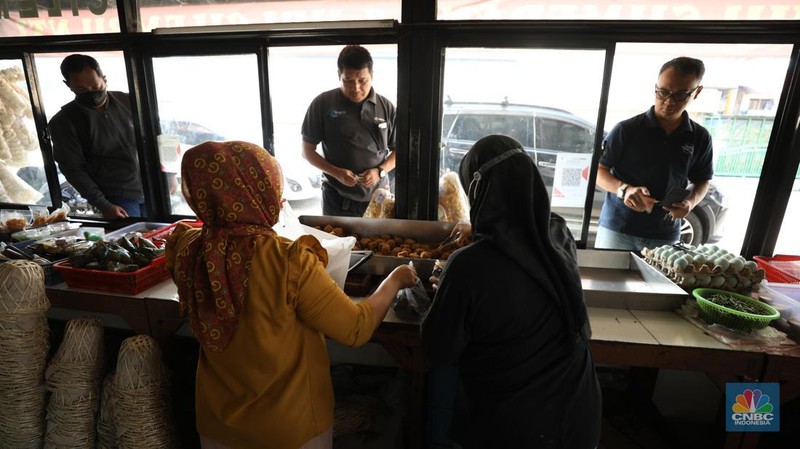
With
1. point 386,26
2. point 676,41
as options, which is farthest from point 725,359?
point 386,26

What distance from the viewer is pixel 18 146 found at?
3416 mm

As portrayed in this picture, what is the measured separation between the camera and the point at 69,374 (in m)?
1.91

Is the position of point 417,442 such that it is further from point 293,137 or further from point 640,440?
point 293,137

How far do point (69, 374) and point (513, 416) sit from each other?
2104mm

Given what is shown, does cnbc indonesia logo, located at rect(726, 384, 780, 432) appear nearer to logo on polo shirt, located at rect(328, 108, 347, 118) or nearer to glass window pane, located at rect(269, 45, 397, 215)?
glass window pane, located at rect(269, 45, 397, 215)

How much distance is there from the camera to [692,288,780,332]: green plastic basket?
171cm

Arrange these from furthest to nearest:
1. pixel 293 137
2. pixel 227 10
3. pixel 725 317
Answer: pixel 293 137 → pixel 227 10 → pixel 725 317

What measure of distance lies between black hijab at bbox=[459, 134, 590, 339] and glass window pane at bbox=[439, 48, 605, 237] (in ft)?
4.95

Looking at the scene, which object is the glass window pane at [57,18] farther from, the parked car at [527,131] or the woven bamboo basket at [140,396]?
the parked car at [527,131]

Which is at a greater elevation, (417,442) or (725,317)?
(725,317)

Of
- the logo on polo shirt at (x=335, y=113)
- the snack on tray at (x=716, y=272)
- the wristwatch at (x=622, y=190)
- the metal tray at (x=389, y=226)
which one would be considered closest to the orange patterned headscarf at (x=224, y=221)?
the metal tray at (x=389, y=226)

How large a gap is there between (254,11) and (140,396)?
2459mm

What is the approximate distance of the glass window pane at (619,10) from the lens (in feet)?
7.23

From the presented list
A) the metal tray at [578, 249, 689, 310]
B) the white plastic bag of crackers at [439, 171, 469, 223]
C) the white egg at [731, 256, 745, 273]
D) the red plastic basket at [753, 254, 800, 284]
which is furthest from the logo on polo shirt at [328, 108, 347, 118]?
the red plastic basket at [753, 254, 800, 284]
